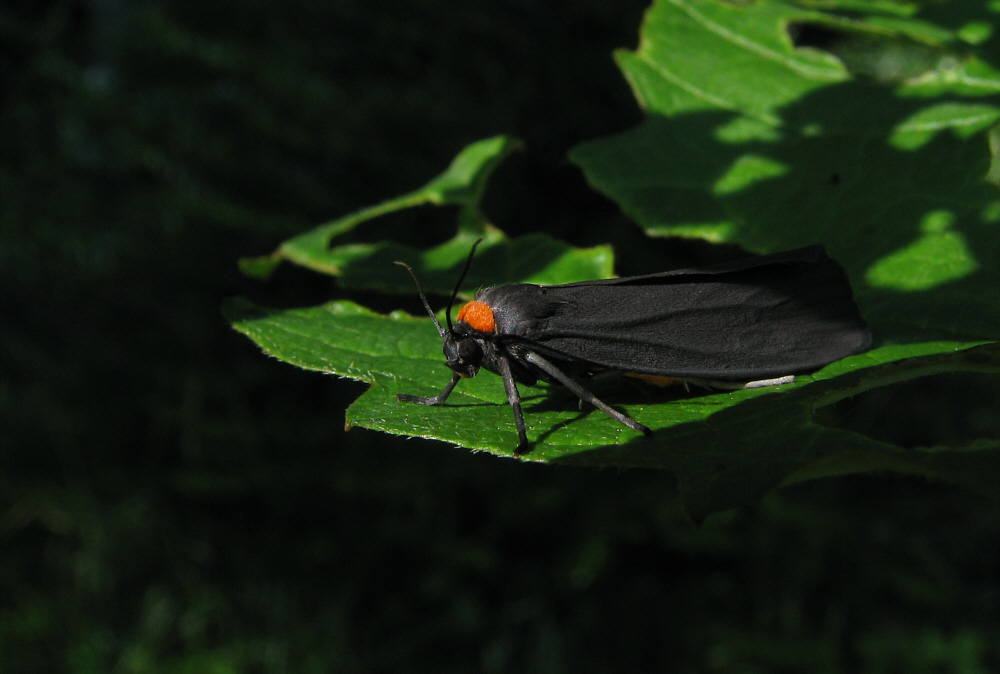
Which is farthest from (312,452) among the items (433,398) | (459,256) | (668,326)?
(668,326)

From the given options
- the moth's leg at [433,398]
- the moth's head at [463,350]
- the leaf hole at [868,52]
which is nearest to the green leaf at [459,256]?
the moth's head at [463,350]

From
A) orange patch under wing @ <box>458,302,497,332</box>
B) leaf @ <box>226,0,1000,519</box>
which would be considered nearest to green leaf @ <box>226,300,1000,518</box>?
leaf @ <box>226,0,1000,519</box>

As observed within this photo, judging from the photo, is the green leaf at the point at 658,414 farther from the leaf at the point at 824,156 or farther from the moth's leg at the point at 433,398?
the leaf at the point at 824,156

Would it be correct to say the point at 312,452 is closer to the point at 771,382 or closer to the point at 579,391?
the point at 579,391

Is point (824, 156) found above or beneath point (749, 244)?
above

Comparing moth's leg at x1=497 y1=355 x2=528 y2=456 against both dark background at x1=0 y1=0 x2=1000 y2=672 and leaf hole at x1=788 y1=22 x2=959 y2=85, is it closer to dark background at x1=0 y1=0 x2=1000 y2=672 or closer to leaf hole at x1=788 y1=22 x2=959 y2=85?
dark background at x1=0 y1=0 x2=1000 y2=672
